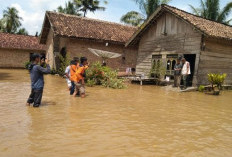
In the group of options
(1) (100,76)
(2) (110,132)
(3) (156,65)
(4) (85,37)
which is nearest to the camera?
(2) (110,132)

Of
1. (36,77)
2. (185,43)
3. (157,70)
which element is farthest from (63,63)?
(36,77)

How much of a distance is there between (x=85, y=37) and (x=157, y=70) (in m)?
7.00

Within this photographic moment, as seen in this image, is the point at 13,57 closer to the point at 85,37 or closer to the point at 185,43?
the point at 85,37

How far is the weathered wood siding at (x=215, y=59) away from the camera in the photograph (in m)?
12.6

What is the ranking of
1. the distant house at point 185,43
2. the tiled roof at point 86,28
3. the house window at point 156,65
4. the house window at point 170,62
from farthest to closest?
the tiled roof at point 86,28
the house window at point 156,65
the house window at point 170,62
the distant house at point 185,43

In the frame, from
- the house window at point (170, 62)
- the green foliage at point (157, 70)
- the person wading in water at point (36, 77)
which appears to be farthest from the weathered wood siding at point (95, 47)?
the person wading in water at point (36, 77)

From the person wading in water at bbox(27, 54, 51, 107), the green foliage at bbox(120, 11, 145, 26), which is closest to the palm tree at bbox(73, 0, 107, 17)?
the green foliage at bbox(120, 11, 145, 26)

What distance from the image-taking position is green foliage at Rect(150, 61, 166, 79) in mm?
14195

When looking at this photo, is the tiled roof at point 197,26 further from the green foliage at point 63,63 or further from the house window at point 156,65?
the green foliage at point 63,63

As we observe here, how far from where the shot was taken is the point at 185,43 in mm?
13289

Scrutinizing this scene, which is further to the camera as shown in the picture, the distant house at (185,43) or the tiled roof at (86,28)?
the tiled roof at (86,28)

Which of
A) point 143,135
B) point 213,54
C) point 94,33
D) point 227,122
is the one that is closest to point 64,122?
point 143,135

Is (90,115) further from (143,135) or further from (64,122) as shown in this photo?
(143,135)

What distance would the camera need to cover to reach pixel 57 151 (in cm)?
331
